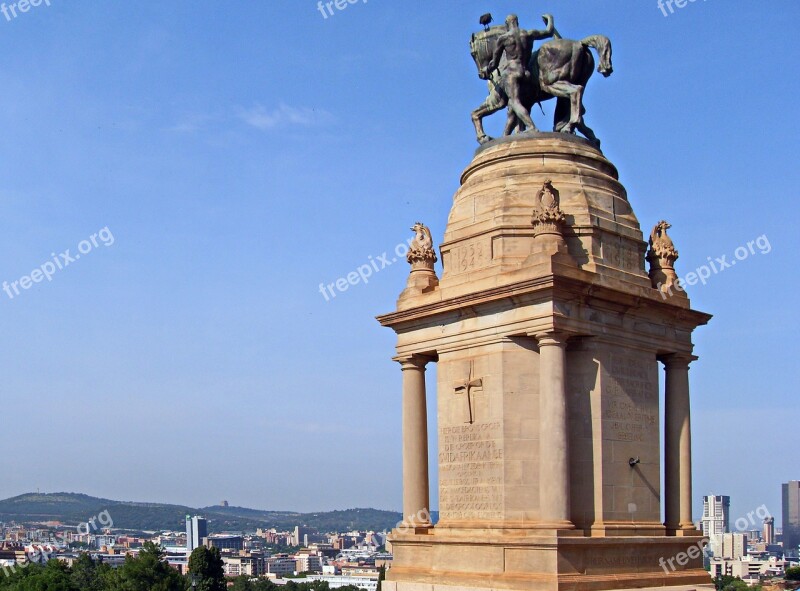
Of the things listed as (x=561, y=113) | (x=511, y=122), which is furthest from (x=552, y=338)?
(x=561, y=113)

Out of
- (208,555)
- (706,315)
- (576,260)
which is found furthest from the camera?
(208,555)

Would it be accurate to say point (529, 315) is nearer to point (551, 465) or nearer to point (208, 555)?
point (551, 465)

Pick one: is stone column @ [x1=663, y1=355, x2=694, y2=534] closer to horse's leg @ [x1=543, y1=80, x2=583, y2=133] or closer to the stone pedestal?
the stone pedestal

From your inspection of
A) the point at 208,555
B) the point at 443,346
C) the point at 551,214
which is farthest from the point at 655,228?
the point at 208,555

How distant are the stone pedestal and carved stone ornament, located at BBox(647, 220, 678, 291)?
440 mm

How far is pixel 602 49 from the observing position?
999 inches

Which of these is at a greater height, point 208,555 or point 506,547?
point 506,547

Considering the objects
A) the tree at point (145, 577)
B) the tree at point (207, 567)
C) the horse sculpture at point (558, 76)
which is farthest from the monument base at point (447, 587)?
the tree at point (207, 567)

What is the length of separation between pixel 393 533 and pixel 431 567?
1304 millimetres

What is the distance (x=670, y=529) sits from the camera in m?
23.5

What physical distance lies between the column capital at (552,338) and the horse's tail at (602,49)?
23.3ft

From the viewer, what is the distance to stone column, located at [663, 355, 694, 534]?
2380 cm

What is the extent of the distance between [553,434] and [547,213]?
174 inches

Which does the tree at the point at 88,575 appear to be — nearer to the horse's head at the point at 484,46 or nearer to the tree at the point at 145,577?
the tree at the point at 145,577
